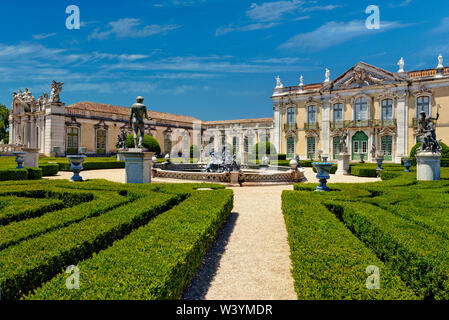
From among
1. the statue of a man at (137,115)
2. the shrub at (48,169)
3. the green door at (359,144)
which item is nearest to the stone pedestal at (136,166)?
the statue of a man at (137,115)

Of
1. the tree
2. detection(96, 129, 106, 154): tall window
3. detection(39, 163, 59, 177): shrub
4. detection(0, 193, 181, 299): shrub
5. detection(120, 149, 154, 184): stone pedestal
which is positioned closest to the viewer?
detection(0, 193, 181, 299): shrub

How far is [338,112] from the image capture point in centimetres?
3075

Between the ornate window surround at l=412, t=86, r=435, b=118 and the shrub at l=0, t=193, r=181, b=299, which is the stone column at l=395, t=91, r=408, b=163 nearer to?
the ornate window surround at l=412, t=86, r=435, b=118

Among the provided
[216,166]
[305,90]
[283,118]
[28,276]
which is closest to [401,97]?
[305,90]

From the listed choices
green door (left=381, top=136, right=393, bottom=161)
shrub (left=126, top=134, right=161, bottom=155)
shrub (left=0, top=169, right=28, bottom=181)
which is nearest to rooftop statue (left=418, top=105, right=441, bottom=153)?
shrub (left=0, top=169, right=28, bottom=181)

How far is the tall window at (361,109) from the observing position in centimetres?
2925

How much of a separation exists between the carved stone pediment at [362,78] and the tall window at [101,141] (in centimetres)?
2643

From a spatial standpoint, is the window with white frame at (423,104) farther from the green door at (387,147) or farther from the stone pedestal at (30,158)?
the stone pedestal at (30,158)

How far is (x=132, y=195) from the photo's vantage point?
6.62 m

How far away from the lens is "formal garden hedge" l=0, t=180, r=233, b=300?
2363 millimetres

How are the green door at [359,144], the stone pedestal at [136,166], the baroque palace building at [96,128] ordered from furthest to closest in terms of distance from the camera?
the green door at [359,144]
the baroque palace building at [96,128]
the stone pedestal at [136,166]

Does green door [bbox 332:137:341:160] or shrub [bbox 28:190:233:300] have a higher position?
green door [bbox 332:137:341:160]

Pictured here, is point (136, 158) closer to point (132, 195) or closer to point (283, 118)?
point (132, 195)

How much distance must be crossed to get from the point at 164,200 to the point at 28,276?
348 cm
